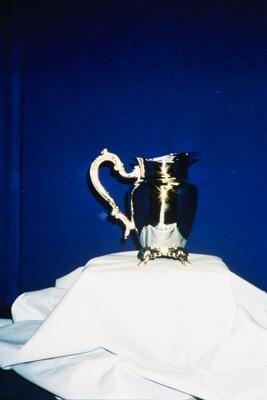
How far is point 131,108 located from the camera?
1.14m

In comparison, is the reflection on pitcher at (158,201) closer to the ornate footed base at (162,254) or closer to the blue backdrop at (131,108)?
the ornate footed base at (162,254)

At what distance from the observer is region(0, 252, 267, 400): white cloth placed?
2.35 ft

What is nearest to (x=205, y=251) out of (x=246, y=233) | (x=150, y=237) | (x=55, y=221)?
(x=246, y=233)

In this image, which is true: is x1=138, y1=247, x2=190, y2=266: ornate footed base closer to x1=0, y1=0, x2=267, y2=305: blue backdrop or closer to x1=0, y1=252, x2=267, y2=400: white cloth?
x1=0, y1=252, x2=267, y2=400: white cloth

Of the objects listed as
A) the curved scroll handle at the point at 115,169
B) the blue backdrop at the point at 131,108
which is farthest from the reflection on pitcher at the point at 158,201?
the blue backdrop at the point at 131,108

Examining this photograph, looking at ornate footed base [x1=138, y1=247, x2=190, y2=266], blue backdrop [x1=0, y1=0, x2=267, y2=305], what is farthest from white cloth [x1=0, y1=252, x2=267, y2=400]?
blue backdrop [x1=0, y1=0, x2=267, y2=305]

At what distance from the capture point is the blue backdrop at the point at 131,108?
3.63ft

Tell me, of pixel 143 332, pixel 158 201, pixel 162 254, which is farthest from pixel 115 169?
pixel 143 332

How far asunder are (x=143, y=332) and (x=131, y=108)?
69 cm

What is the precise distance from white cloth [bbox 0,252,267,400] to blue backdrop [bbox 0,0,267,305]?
388 millimetres

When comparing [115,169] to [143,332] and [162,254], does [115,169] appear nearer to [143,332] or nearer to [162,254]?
[162,254]

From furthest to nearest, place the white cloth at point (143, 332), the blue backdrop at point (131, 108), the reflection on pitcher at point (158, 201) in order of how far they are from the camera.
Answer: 1. the blue backdrop at point (131, 108)
2. the reflection on pitcher at point (158, 201)
3. the white cloth at point (143, 332)

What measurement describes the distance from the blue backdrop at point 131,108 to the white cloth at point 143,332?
0.39 m

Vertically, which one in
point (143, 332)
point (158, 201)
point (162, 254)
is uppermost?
point (158, 201)
